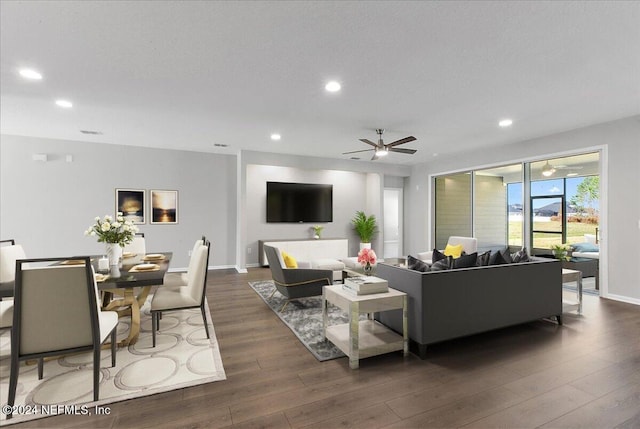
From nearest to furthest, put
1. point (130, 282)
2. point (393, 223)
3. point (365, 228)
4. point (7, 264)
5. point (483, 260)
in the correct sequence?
point (130, 282) < point (7, 264) < point (483, 260) < point (365, 228) < point (393, 223)

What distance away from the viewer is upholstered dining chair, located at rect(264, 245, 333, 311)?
3895 mm

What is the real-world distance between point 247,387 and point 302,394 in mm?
417

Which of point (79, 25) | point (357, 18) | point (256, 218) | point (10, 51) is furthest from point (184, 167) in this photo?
point (357, 18)

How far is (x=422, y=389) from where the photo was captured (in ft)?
7.15

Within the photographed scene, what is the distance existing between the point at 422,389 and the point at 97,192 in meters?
6.68

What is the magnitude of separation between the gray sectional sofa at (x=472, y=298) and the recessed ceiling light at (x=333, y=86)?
6.66 feet

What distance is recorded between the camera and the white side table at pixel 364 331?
8.21ft

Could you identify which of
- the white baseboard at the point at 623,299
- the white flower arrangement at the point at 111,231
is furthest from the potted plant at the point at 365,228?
the white flower arrangement at the point at 111,231

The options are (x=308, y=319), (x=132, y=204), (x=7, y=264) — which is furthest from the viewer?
(x=132, y=204)

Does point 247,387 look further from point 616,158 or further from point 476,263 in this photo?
point 616,158

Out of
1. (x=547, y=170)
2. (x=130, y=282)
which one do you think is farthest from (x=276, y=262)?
(x=547, y=170)

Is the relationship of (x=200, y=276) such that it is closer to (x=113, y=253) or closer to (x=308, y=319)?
(x=113, y=253)

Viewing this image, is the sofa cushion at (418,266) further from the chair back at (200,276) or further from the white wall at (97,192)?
the white wall at (97,192)

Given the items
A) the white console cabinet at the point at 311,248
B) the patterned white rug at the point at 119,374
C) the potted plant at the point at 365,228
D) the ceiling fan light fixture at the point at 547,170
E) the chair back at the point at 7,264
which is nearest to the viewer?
the patterned white rug at the point at 119,374
